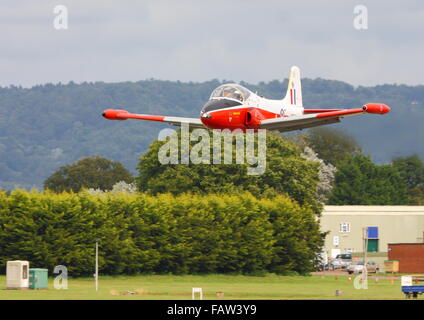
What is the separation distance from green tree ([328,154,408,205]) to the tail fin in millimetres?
125421

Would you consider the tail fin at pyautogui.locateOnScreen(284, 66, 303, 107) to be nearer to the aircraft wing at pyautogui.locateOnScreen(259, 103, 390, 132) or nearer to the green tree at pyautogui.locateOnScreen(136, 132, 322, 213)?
the aircraft wing at pyautogui.locateOnScreen(259, 103, 390, 132)

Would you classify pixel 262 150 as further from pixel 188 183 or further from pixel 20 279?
pixel 20 279

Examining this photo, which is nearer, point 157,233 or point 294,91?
point 294,91

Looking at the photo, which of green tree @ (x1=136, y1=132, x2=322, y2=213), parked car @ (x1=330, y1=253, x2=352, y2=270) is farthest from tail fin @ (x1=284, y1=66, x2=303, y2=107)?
parked car @ (x1=330, y1=253, x2=352, y2=270)

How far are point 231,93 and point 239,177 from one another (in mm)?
61056

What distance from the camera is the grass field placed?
209 feet

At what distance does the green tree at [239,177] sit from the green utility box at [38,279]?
44274 millimetres

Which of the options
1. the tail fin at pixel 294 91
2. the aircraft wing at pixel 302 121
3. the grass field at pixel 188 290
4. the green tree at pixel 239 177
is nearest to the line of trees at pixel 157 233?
the grass field at pixel 188 290

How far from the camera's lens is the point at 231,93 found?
55.5 m

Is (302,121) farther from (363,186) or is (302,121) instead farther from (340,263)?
(363,186)

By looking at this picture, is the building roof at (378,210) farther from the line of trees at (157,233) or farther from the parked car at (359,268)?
the line of trees at (157,233)

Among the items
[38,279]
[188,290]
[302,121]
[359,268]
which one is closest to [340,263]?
[359,268]

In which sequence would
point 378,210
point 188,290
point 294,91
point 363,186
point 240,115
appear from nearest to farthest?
point 240,115 → point 294,91 → point 188,290 → point 378,210 → point 363,186
